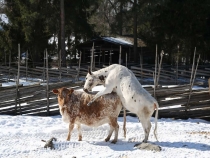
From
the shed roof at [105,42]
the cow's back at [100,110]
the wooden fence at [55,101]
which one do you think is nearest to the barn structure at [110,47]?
the shed roof at [105,42]

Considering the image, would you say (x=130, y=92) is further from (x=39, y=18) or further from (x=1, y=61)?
(x=1, y=61)

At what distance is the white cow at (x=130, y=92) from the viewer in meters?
6.04

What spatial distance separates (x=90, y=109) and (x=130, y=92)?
93 cm

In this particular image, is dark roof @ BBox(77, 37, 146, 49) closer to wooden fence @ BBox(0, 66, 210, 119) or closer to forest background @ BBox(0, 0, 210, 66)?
forest background @ BBox(0, 0, 210, 66)

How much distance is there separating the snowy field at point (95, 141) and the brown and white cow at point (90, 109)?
0.39 m

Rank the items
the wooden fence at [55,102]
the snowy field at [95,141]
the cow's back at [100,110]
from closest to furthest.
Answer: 1. the snowy field at [95,141]
2. the cow's back at [100,110]
3. the wooden fence at [55,102]

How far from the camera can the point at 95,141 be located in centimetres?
654

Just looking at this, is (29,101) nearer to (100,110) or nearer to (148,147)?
(100,110)

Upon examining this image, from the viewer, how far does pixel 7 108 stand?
33.4 feet

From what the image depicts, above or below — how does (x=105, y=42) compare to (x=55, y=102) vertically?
above

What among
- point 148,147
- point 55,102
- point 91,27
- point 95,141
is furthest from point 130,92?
point 91,27

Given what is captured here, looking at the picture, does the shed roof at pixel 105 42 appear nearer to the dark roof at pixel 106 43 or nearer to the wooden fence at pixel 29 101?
the dark roof at pixel 106 43

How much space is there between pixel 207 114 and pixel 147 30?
21.8 meters

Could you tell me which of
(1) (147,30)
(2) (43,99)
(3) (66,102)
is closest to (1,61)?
(1) (147,30)
